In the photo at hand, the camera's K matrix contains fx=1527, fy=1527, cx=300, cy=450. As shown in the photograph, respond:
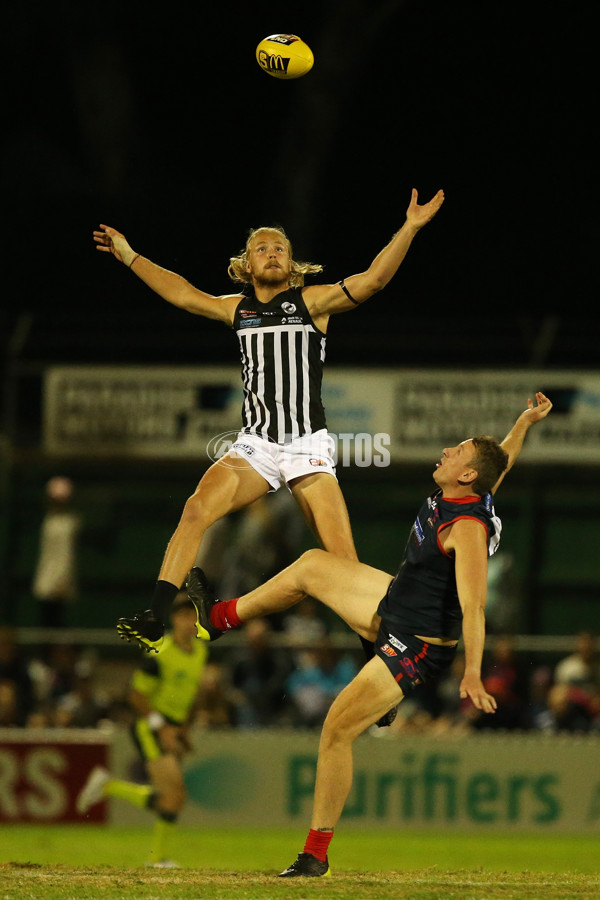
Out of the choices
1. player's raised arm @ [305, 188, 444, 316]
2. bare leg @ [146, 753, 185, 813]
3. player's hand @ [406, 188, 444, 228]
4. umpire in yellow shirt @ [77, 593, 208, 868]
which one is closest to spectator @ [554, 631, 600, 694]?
umpire in yellow shirt @ [77, 593, 208, 868]

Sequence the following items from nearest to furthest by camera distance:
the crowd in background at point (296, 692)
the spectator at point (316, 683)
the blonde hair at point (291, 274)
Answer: the blonde hair at point (291, 274) → the crowd in background at point (296, 692) → the spectator at point (316, 683)

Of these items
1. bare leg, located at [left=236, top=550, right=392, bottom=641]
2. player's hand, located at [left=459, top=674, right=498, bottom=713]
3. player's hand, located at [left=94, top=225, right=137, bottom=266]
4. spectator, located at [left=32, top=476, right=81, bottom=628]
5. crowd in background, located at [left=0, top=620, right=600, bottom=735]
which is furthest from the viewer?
spectator, located at [left=32, top=476, right=81, bottom=628]

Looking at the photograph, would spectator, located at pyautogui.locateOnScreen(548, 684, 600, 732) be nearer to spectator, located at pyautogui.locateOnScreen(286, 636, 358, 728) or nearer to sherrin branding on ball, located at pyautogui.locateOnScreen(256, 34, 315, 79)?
spectator, located at pyautogui.locateOnScreen(286, 636, 358, 728)

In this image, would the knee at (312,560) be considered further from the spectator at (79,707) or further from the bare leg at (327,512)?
the spectator at (79,707)

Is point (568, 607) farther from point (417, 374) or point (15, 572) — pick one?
point (15, 572)

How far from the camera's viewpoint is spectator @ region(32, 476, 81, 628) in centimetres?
1691

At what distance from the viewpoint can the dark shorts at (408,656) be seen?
859 centimetres

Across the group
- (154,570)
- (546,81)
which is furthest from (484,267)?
(154,570)

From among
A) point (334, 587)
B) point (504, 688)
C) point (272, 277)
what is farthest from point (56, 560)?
point (334, 587)

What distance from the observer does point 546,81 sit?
87.2 feet

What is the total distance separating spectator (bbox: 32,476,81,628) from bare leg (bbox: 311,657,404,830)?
8.78 m

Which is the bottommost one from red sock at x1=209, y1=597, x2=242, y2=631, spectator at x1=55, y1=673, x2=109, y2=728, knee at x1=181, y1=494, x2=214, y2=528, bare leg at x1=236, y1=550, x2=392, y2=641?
spectator at x1=55, y1=673, x2=109, y2=728

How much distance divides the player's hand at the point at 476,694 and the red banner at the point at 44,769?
8067 mm

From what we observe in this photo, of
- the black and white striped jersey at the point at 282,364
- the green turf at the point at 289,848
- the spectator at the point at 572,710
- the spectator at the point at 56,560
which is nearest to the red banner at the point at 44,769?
the green turf at the point at 289,848
